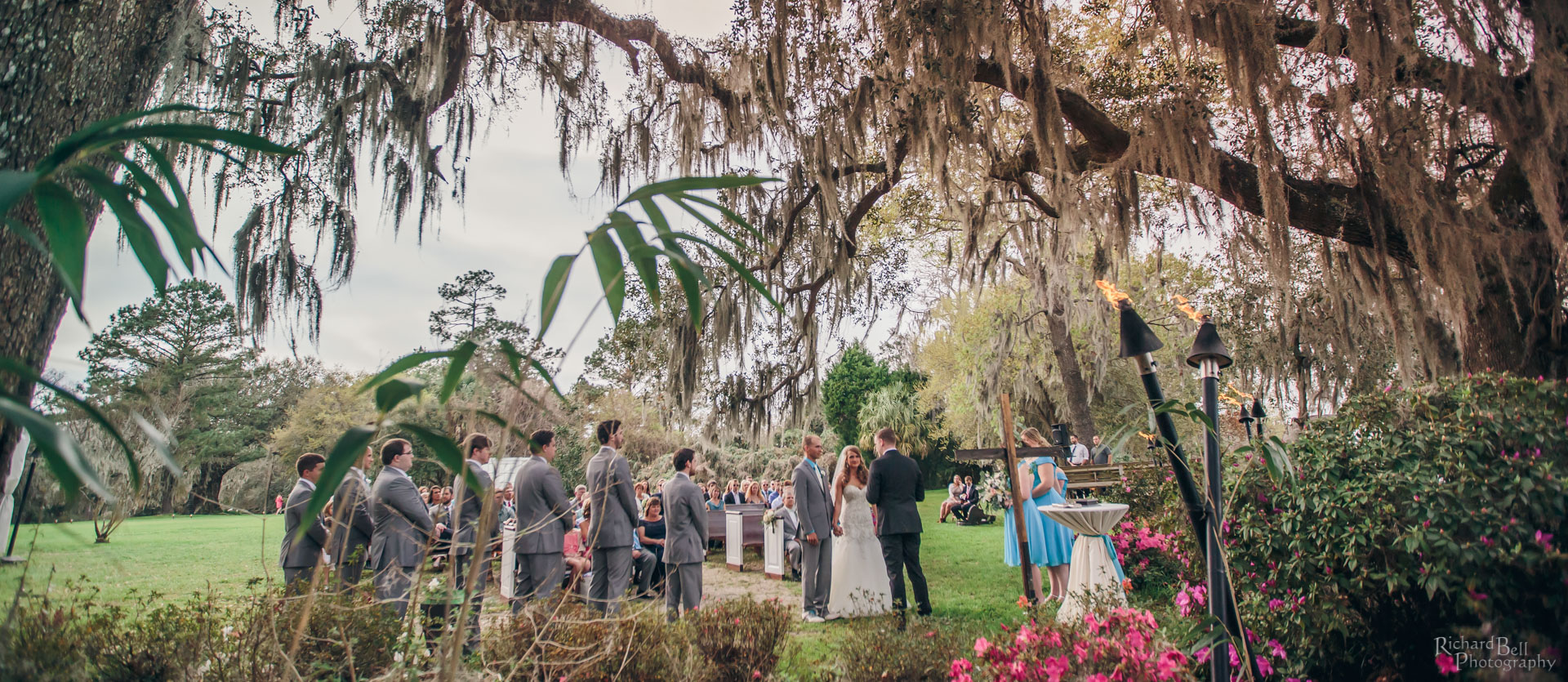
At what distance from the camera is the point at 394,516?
4723 mm

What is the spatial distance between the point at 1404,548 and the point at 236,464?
29575 mm

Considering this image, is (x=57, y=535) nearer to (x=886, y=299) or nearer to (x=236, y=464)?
(x=886, y=299)

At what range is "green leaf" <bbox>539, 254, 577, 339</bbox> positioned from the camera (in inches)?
39.3

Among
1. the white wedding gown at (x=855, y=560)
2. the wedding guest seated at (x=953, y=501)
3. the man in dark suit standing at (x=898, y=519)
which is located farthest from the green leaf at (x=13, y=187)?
the wedding guest seated at (x=953, y=501)

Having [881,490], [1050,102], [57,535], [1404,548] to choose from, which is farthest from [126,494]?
[1050,102]

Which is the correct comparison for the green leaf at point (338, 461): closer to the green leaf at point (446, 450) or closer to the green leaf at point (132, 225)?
the green leaf at point (446, 450)

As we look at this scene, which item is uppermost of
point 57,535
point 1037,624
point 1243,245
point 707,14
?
point 707,14

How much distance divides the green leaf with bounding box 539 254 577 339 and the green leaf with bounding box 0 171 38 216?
0.52 meters

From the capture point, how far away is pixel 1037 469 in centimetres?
642

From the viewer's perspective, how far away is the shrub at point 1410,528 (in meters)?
2.45

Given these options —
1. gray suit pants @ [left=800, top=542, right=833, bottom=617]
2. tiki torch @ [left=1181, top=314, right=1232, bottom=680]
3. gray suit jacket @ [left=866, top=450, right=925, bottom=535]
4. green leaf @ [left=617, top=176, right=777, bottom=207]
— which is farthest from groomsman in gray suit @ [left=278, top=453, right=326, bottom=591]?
tiki torch @ [left=1181, top=314, right=1232, bottom=680]

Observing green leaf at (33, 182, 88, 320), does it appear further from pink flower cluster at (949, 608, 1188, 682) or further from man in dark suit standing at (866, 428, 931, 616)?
man in dark suit standing at (866, 428, 931, 616)

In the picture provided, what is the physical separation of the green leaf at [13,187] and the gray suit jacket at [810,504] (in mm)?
5535

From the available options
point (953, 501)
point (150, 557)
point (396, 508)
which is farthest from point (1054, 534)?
point (150, 557)
